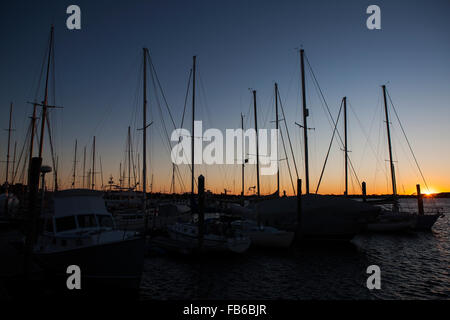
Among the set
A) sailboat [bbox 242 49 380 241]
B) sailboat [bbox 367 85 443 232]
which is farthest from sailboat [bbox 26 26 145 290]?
sailboat [bbox 367 85 443 232]

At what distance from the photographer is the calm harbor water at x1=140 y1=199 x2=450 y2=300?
46.9 ft

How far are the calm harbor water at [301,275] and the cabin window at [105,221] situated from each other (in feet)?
12.6

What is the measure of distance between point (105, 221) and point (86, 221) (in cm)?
Result: 100

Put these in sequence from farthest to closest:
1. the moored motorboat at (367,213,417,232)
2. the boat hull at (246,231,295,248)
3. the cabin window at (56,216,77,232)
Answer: the moored motorboat at (367,213,417,232), the boat hull at (246,231,295,248), the cabin window at (56,216,77,232)

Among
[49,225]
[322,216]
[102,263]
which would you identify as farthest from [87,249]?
[322,216]

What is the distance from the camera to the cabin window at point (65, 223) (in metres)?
14.2

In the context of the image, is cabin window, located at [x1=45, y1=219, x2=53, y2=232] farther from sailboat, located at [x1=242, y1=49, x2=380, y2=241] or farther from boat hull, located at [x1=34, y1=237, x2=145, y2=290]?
sailboat, located at [x1=242, y1=49, x2=380, y2=241]

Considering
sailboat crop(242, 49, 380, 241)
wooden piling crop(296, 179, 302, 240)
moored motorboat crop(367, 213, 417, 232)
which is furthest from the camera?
moored motorboat crop(367, 213, 417, 232)

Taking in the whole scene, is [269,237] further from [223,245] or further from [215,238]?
[215,238]

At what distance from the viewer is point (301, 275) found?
56.9ft

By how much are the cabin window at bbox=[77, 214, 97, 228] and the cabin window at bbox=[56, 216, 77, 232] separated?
278mm

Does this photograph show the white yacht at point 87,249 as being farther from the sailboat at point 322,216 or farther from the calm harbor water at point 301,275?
the sailboat at point 322,216

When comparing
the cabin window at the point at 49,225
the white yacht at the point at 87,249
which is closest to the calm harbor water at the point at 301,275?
the white yacht at the point at 87,249
